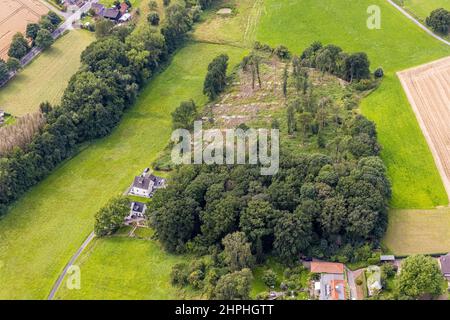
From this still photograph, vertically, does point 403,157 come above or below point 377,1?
below

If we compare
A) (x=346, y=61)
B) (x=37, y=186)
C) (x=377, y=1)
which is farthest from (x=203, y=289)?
(x=377, y=1)

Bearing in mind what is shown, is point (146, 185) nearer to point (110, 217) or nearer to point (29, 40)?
point (110, 217)

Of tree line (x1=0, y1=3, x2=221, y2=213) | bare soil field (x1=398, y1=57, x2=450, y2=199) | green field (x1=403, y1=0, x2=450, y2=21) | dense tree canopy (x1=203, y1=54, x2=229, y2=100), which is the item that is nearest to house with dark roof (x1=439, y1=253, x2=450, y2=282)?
bare soil field (x1=398, y1=57, x2=450, y2=199)

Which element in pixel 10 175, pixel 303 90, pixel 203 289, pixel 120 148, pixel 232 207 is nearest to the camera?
pixel 203 289

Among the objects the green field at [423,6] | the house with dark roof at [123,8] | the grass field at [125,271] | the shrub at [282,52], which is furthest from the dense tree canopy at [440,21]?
the grass field at [125,271]

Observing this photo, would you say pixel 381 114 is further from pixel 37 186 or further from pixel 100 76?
pixel 37 186

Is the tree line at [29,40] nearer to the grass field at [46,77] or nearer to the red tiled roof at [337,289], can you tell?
the grass field at [46,77]
